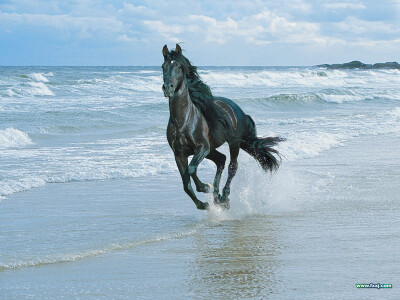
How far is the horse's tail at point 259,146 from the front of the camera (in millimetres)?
Result: 8430

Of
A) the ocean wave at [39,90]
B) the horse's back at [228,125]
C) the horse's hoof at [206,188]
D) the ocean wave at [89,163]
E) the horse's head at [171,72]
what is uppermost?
the horse's head at [171,72]

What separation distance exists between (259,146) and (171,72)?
2317 mm

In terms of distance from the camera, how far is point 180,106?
6.89 metres

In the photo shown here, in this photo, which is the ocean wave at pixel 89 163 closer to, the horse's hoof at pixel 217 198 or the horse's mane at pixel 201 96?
the horse's hoof at pixel 217 198

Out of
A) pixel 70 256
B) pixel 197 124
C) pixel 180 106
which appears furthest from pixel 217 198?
pixel 70 256

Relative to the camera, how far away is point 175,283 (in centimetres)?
484

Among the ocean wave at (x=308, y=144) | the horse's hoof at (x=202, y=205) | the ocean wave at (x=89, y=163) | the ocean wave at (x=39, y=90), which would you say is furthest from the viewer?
the ocean wave at (x=39, y=90)

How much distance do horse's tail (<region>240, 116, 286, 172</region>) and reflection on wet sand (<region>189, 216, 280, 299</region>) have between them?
141 centimetres

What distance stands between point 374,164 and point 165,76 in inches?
232

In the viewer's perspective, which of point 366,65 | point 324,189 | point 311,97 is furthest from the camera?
point 366,65

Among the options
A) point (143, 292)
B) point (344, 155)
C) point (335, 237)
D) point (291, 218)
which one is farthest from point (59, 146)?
point (143, 292)

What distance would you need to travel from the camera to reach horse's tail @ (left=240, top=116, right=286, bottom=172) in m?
8.43

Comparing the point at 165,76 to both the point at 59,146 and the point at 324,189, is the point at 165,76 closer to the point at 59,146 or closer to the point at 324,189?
the point at 324,189

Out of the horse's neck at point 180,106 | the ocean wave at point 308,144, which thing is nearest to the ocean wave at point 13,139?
the ocean wave at point 308,144
